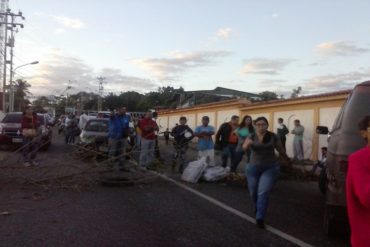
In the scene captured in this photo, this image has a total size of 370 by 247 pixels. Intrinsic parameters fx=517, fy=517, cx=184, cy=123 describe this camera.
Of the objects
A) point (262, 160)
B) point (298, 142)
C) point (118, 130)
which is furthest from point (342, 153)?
point (298, 142)

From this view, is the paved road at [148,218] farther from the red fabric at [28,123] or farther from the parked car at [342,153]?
the red fabric at [28,123]

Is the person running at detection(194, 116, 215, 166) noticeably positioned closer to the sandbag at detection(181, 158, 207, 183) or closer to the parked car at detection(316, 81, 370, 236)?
the sandbag at detection(181, 158, 207, 183)

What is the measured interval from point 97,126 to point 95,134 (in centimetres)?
152

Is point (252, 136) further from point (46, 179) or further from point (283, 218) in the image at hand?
point (46, 179)

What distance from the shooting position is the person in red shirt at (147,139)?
45.1ft

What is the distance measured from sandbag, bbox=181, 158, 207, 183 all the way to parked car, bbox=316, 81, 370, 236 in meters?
5.53

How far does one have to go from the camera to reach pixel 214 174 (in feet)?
39.9

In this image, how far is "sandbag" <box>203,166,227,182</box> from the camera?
12117 mm

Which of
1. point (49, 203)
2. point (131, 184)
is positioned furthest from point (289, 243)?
point (131, 184)

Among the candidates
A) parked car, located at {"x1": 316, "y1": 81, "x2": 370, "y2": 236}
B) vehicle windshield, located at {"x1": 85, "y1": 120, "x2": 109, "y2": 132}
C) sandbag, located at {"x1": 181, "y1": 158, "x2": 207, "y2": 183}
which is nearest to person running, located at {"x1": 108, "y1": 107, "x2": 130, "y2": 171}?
sandbag, located at {"x1": 181, "y1": 158, "x2": 207, "y2": 183}

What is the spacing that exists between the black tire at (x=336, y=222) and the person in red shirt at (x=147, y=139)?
7.25 meters

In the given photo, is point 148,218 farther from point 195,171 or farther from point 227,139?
point 227,139

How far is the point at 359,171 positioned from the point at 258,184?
16.2 feet

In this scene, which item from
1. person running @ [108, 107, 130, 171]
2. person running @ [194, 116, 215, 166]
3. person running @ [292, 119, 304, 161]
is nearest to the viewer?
person running @ [194, 116, 215, 166]
